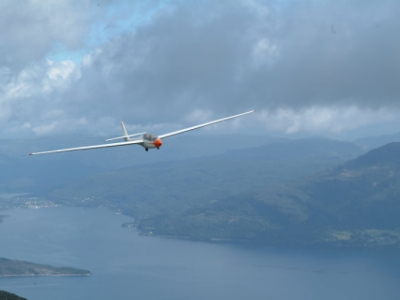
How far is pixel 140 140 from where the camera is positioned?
3425 inches
